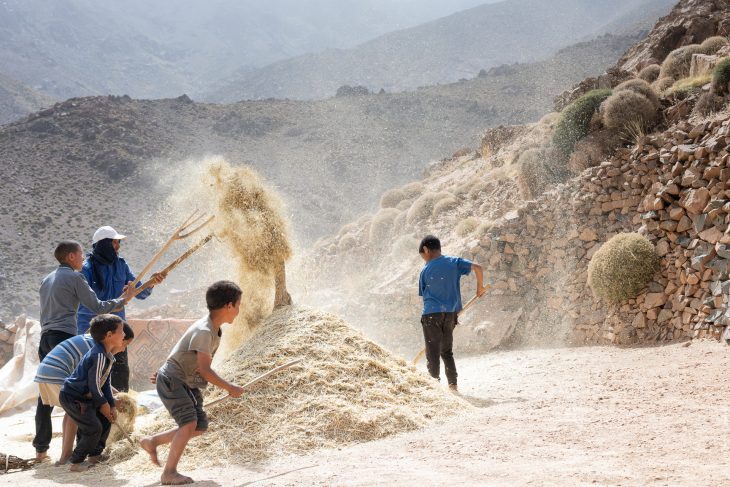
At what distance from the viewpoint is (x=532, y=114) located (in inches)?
1537

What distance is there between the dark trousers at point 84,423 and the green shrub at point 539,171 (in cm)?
880

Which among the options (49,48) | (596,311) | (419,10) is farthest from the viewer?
(419,10)

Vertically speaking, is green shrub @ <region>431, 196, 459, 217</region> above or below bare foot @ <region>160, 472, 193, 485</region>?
above

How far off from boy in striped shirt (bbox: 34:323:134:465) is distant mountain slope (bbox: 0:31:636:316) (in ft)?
61.5

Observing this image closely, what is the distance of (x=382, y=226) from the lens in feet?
51.5

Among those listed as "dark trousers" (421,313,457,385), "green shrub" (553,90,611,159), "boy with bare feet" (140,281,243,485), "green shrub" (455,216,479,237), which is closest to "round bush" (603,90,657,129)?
"green shrub" (553,90,611,159)

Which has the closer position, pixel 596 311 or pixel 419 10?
pixel 596 311

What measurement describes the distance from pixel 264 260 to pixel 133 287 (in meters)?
1.12

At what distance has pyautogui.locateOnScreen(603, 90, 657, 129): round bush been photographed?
10.1 m

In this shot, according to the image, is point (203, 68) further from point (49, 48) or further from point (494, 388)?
point (494, 388)

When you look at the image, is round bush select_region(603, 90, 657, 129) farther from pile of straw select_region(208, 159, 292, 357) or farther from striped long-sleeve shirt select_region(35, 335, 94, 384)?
striped long-sleeve shirt select_region(35, 335, 94, 384)

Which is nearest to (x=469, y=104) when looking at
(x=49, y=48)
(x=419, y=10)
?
(x=49, y=48)

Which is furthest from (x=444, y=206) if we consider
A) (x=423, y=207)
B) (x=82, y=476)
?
(x=82, y=476)

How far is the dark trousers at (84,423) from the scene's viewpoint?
→ 430 centimetres
